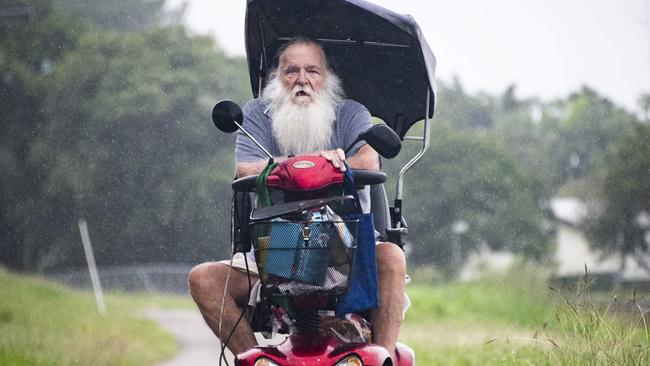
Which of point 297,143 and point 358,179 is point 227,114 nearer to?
point 358,179

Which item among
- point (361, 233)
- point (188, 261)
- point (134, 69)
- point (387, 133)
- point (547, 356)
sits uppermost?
point (134, 69)

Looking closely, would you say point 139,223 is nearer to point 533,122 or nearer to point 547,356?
point 533,122

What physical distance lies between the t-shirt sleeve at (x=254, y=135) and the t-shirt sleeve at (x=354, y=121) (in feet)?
1.14

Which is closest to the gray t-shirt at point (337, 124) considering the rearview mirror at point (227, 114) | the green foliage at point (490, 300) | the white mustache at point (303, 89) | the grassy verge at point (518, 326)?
the white mustache at point (303, 89)

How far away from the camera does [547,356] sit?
6.64 m

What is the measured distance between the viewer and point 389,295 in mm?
4328

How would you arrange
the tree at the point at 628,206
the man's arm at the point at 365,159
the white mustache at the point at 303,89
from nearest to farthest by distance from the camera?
the man's arm at the point at 365,159 < the white mustache at the point at 303,89 < the tree at the point at 628,206

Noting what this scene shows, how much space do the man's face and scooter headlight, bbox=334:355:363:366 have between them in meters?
1.44

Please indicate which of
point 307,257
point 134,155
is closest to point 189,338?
point 307,257

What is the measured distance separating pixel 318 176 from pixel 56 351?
6252 millimetres

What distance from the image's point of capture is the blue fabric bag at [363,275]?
159 inches

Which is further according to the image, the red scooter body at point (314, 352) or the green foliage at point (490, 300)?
the green foliage at point (490, 300)

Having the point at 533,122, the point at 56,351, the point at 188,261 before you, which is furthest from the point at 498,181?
the point at 56,351

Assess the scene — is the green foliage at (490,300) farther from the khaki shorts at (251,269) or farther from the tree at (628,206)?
the khaki shorts at (251,269)
